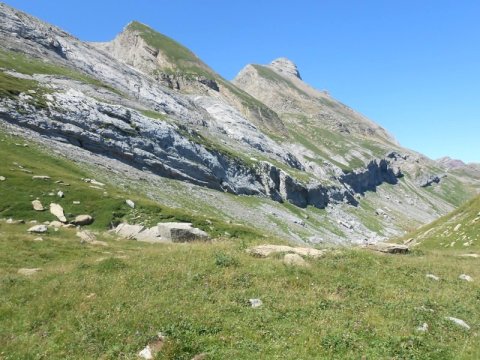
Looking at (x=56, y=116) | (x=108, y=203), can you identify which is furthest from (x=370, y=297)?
(x=56, y=116)

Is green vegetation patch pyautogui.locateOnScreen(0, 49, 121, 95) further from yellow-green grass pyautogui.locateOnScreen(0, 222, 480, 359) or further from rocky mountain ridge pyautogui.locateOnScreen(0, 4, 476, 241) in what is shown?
yellow-green grass pyautogui.locateOnScreen(0, 222, 480, 359)

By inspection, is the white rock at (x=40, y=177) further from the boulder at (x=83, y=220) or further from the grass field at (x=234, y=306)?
the grass field at (x=234, y=306)

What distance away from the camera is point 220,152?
124125mm

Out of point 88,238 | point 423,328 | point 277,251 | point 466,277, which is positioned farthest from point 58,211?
point 423,328

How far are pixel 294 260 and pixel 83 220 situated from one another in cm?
2910

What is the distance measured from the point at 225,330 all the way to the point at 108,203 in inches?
1467

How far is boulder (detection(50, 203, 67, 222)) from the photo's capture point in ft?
139

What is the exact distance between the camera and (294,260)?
72.9 feet

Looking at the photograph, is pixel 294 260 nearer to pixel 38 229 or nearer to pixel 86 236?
pixel 86 236

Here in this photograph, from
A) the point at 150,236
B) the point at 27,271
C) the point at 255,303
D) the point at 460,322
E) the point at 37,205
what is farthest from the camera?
the point at 37,205

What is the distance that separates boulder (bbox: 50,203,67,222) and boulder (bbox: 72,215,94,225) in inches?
49.7

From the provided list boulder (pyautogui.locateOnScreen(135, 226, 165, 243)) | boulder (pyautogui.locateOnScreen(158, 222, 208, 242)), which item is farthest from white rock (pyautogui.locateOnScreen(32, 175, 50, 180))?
boulder (pyautogui.locateOnScreen(158, 222, 208, 242))

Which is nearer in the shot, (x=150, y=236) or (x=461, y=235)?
(x=150, y=236)

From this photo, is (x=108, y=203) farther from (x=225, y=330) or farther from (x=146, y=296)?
(x=225, y=330)
